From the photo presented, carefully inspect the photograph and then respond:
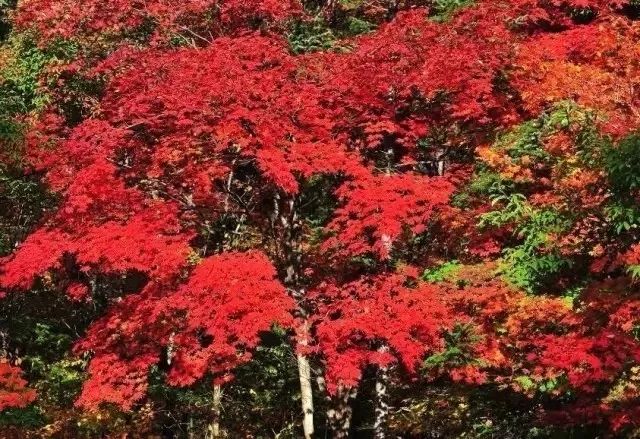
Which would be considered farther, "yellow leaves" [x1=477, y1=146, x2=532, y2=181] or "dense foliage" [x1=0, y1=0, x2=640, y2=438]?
"yellow leaves" [x1=477, y1=146, x2=532, y2=181]

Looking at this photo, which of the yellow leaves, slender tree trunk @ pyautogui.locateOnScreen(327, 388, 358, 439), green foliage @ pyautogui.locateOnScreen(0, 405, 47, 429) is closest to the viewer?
green foliage @ pyautogui.locateOnScreen(0, 405, 47, 429)

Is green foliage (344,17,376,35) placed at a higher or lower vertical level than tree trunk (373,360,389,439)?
higher

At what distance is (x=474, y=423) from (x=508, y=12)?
39.1ft

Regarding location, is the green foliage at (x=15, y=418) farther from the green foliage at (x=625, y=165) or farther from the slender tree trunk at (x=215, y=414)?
the green foliage at (x=625, y=165)

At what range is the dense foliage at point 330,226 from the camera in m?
13.1

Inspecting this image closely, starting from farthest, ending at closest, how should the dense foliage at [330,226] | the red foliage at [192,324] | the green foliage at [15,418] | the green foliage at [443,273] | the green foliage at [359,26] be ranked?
1. the green foliage at [359,26]
2. the green foliage at [443,273]
3. the green foliage at [15,418]
4. the red foliage at [192,324]
5. the dense foliage at [330,226]

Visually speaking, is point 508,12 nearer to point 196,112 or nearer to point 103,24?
point 196,112

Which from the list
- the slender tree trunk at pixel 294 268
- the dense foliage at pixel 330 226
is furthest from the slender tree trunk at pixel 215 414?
the slender tree trunk at pixel 294 268

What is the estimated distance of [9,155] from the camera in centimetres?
1956

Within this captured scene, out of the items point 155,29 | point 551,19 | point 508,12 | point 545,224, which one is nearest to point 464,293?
point 545,224

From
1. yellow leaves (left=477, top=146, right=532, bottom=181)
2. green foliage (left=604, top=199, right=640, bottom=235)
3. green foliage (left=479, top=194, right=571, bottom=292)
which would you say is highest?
green foliage (left=604, top=199, right=640, bottom=235)

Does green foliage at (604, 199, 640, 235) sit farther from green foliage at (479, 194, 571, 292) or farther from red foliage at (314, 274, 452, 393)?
red foliage at (314, 274, 452, 393)

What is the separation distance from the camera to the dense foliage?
43.1 ft

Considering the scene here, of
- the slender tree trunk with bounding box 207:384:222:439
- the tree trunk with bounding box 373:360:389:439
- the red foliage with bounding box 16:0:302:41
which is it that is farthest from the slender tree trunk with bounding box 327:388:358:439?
the red foliage with bounding box 16:0:302:41
